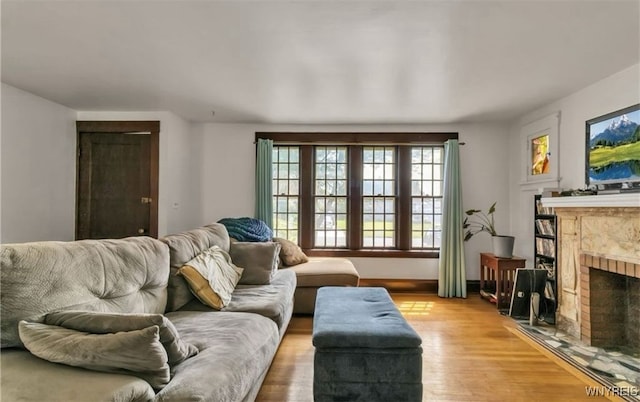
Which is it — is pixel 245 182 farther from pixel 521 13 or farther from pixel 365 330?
pixel 521 13

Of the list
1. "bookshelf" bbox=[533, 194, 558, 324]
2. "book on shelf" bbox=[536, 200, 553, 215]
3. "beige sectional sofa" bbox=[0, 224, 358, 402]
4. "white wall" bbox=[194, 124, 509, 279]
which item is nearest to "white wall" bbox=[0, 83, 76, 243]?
"white wall" bbox=[194, 124, 509, 279]

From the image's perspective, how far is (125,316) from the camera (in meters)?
1.31

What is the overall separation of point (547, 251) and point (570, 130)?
1353mm

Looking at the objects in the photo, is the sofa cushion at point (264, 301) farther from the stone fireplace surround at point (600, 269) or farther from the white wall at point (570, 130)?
the white wall at point (570, 130)

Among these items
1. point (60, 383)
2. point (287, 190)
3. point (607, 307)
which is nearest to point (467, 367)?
point (607, 307)

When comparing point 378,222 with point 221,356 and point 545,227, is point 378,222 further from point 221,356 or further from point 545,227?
point 221,356

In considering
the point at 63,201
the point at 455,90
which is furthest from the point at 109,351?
the point at 63,201

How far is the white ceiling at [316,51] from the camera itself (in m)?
1.97

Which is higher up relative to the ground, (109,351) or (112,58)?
(112,58)

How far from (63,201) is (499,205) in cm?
581

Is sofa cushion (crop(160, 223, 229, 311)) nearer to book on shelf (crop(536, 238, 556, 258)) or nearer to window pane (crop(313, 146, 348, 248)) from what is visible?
window pane (crop(313, 146, 348, 248))

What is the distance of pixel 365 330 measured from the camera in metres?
1.89

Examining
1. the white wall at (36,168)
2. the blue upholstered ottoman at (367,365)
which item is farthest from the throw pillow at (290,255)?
the white wall at (36,168)
